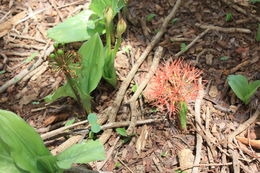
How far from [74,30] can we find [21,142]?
3.68 feet

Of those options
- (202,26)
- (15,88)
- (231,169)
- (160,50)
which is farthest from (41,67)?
(231,169)

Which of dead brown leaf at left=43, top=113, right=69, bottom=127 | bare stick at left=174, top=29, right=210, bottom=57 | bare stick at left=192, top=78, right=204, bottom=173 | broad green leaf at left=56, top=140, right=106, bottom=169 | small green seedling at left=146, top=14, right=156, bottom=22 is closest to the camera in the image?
broad green leaf at left=56, top=140, right=106, bottom=169

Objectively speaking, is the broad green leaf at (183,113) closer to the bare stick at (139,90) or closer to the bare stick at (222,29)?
the bare stick at (139,90)

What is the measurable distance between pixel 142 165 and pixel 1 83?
1.38 metres

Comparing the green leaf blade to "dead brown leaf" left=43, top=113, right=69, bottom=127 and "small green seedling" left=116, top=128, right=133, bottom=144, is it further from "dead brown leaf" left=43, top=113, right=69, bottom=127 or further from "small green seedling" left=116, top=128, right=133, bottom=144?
"dead brown leaf" left=43, top=113, right=69, bottom=127

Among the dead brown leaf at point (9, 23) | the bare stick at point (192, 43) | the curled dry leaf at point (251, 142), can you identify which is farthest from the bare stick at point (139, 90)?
the dead brown leaf at point (9, 23)

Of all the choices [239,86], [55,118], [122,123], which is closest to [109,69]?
[122,123]

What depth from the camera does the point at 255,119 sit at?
1696mm

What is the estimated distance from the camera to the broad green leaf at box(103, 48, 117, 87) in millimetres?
1891

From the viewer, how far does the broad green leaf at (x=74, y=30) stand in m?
2.04

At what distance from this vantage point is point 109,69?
1.94 m

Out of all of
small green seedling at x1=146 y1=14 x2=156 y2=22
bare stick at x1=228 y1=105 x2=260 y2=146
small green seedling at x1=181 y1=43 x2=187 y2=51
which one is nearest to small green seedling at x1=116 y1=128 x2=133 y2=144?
bare stick at x1=228 y1=105 x2=260 y2=146

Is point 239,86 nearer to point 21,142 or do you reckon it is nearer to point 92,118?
point 92,118

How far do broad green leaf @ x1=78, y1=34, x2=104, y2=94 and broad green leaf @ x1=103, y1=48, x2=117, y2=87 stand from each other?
14cm
